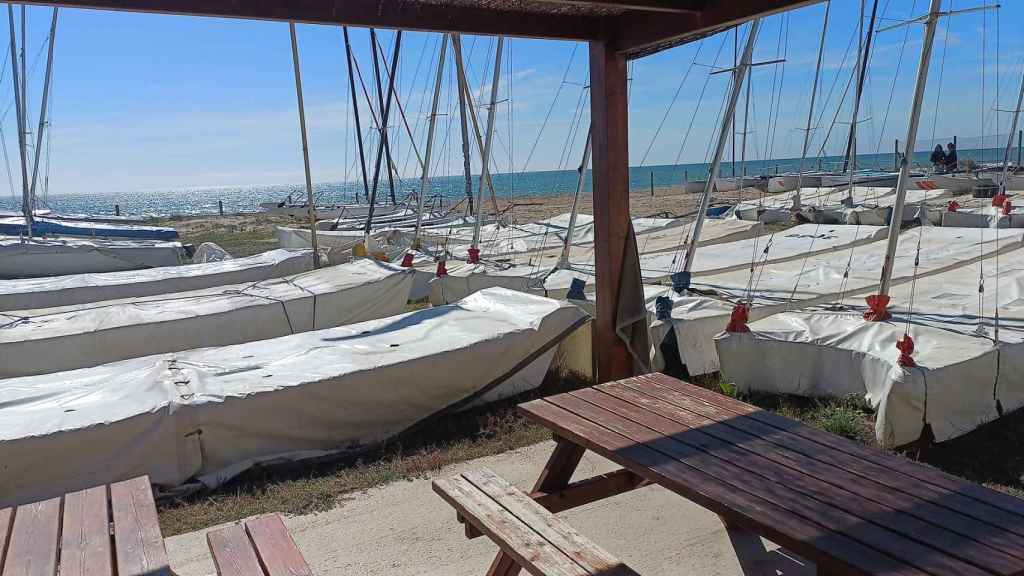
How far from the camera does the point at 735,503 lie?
2.43m

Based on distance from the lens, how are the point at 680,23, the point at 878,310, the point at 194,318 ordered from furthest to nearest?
the point at 194,318
the point at 878,310
the point at 680,23

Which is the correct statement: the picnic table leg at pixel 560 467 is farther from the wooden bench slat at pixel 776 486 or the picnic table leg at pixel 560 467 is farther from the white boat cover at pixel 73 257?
the white boat cover at pixel 73 257

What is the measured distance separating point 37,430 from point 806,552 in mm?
4458

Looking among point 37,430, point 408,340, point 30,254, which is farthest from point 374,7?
point 30,254

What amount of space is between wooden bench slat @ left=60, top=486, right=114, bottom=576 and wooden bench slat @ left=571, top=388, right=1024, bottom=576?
209 centimetres

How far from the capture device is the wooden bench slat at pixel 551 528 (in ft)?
8.38

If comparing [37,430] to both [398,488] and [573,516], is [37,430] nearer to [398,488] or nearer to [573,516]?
[398,488]

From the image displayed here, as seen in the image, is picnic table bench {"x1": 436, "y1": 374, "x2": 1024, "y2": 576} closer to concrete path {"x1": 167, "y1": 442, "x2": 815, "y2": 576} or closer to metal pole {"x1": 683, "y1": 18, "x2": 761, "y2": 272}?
concrete path {"x1": 167, "y1": 442, "x2": 815, "y2": 576}

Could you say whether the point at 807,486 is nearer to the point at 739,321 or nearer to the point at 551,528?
the point at 551,528

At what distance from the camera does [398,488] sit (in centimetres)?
486

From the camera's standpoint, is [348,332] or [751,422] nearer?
[751,422]

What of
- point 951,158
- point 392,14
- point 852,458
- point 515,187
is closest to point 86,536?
point 852,458

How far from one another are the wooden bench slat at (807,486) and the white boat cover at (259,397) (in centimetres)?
246

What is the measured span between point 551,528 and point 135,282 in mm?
9857
